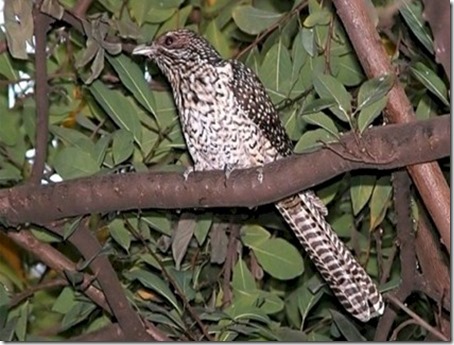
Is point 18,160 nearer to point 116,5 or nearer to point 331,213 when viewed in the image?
point 116,5

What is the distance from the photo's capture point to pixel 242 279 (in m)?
3.99

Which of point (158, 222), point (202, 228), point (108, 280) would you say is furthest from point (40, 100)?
point (202, 228)

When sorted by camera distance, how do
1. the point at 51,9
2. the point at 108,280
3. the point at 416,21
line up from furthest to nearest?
the point at 108,280 → the point at 51,9 → the point at 416,21

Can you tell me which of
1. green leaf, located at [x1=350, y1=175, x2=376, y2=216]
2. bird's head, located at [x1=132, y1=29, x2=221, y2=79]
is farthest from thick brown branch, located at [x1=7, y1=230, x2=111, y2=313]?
green leaf, located at [x1=350, y1=175, x2=376, y2=216]

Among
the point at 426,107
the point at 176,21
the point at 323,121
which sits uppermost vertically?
the point at 176,21

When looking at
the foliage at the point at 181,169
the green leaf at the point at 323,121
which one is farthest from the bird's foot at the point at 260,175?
the foliage at the point at 181,169

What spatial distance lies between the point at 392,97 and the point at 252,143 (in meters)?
0.81

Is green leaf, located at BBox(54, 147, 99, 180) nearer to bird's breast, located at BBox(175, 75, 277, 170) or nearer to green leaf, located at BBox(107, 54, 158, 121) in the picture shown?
green leaf, located at BBox(107, 54, 158, 121)

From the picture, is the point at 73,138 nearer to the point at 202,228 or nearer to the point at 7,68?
the point at 7,68

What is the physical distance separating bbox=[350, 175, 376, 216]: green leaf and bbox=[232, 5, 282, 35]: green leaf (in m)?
0.56

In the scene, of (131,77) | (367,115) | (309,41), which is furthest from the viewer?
(131,77)

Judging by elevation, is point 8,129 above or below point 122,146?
above

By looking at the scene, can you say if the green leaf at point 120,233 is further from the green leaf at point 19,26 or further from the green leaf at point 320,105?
the green leaf at point 320,105

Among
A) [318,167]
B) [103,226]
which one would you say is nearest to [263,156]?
[103,226]
